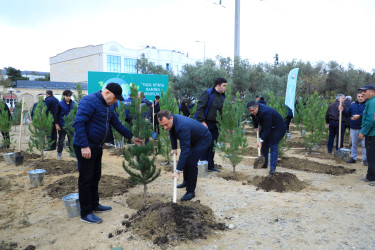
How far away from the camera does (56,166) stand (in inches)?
265

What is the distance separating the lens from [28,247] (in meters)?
3.12

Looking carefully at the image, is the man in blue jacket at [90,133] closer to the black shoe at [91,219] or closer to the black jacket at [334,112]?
the black shoe at [91,219]

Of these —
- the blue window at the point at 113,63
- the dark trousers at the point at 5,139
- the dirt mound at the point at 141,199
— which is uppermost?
the blue window at the point at 113,63

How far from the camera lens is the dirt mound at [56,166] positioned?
251 inches

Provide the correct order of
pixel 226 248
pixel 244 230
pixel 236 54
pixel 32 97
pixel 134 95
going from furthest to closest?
pixel 32 97, pixel 236 54, pixel 134 95, pixel 244 230, pixel 226 248

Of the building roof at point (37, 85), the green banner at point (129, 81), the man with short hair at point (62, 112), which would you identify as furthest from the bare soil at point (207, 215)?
the building roof at point (37, 85)

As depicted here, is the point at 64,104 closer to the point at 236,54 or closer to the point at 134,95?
the point at 134,95

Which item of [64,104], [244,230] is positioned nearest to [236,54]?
[64,104]

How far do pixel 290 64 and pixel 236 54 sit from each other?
1167 centimetres

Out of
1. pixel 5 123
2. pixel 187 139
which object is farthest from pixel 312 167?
pixel 5 123

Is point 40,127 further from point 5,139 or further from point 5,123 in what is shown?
point 5,139

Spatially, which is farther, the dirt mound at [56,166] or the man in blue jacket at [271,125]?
the dirt mound at [56,166]

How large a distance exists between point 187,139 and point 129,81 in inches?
291

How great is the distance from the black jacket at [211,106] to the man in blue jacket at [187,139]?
1.43 meters
